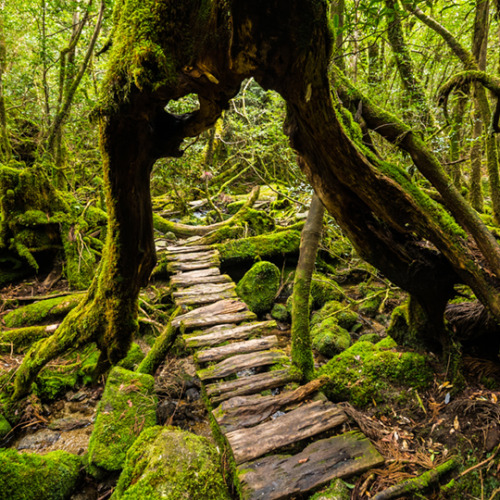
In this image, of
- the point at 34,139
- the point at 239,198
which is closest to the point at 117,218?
the point at 34,139

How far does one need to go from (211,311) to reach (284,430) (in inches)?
99.6

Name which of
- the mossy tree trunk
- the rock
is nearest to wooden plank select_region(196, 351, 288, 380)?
the mossy tree trunk

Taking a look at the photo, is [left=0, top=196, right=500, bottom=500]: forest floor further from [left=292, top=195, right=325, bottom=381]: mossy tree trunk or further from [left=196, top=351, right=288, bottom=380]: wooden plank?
[left=196, top=351, right=288, bottom=380]: wooden plank

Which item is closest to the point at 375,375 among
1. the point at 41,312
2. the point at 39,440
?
the point at 39,440

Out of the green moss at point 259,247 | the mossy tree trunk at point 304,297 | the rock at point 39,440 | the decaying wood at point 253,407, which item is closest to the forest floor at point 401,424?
the rock at point 39,440

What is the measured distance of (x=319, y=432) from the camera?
9.71 ft

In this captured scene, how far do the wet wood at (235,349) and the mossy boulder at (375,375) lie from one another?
86 cm

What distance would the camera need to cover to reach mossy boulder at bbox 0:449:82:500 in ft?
9.02

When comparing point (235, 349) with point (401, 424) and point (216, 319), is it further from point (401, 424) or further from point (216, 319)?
point (401, 424)

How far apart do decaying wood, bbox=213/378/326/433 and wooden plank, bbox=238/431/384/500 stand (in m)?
0.45

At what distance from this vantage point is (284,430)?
9.77ft

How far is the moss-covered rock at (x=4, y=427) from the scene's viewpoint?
382 cm

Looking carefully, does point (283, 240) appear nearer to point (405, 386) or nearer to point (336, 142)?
point (405, 386)

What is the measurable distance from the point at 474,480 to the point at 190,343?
10.5 feet
